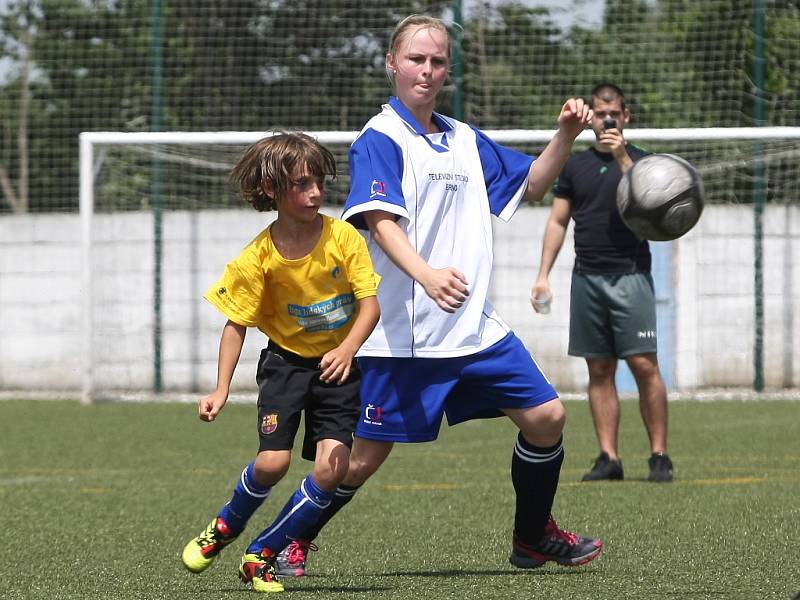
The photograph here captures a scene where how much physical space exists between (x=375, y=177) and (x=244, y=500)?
3.62 ft

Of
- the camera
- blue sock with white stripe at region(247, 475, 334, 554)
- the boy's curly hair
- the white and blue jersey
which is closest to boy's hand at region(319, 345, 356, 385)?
the white and blue jersey

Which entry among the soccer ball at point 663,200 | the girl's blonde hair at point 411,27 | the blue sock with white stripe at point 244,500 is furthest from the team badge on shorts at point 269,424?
the soccer ball at point 663,200

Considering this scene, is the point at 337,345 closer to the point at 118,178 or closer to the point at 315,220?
the point at 315,220

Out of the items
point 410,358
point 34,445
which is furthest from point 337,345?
point 34,445

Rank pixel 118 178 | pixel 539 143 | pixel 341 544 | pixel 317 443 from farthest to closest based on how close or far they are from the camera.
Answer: pixel 118 178, pixel 539 143, pixel 341 544, pixel 317 443

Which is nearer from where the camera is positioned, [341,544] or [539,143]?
[341,544]

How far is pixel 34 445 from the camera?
10.1 m

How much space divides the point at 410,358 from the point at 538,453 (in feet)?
1.77

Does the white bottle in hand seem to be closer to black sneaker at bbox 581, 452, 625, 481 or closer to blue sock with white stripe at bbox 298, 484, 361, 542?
black sneaker at bbox 581, 452, 625, 481

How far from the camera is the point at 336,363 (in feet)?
15.1

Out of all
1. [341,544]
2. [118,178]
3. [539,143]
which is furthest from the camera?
[118,178]

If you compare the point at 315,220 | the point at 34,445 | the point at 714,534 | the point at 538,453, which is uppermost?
the point at 315,220

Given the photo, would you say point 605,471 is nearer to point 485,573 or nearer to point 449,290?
point 485,573

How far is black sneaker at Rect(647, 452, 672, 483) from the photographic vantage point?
24.9 ft
